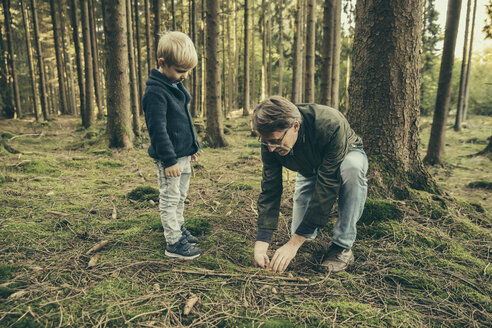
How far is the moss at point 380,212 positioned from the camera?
3045mm

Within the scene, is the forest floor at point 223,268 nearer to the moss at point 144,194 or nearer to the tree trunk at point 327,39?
the moss at point 144,194

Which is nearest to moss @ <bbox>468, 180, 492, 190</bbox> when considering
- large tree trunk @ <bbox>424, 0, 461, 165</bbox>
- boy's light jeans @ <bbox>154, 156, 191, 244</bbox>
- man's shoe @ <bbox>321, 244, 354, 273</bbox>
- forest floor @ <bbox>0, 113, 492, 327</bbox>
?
large tree trunk @ <bbox>424, 0, 461, 165</bbox>

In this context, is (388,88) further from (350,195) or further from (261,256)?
(261,256)

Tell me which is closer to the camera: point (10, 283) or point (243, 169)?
point (10, 283)

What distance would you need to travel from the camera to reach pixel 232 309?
189 cm

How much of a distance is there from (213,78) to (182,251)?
24.4 feet

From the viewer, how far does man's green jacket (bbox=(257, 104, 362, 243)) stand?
2.24 metres

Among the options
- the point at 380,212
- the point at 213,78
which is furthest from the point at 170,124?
the point at 213,78

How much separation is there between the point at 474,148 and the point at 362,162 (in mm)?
11579

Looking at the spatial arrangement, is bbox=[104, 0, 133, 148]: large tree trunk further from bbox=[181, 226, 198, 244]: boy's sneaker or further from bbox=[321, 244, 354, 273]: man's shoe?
bbox=[321, 244, 354, 273]: man's shoe

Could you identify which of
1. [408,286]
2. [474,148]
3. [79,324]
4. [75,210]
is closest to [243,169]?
[75,210]

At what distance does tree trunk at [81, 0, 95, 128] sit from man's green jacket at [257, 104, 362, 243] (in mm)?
10754

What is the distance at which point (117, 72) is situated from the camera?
726 cm

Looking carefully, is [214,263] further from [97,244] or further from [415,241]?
[415,241]
